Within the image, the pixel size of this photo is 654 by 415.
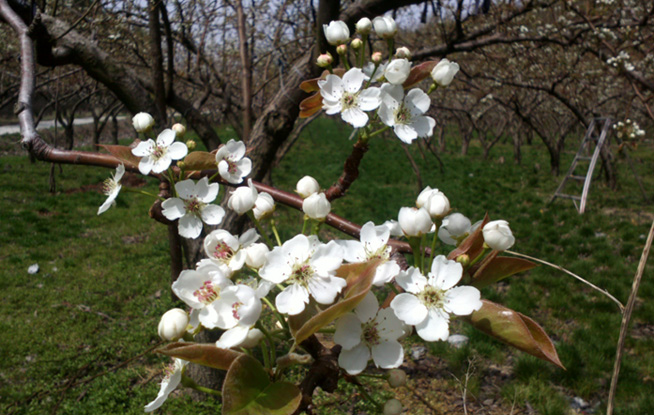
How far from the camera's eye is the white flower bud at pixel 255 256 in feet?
1.89

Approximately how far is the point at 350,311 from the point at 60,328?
3974 millimetres

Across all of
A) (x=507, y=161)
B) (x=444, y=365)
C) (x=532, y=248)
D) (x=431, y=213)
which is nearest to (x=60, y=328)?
(x=444, y=365)

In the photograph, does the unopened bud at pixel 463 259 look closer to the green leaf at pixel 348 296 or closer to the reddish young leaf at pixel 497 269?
the reddish young leaf at pixel 497 269

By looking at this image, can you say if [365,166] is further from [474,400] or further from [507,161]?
[474,400]

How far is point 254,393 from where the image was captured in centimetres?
51

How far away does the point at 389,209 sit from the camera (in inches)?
267

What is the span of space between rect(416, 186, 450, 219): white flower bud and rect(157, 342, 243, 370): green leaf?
34cm

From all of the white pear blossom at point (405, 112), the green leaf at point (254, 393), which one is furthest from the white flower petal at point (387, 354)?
the white pear blossom at point (405, 112)

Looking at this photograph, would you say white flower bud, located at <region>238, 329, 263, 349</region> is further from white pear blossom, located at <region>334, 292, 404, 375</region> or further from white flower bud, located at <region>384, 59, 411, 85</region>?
white flower bud, located at <region>384, 59, 411, 85</region>

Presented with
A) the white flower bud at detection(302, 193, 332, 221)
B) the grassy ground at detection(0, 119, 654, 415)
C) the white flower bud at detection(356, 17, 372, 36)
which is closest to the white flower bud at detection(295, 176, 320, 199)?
the white flower bud at detection(302, 193, 332, 221)

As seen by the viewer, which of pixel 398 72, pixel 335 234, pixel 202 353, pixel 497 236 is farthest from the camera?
pixel 335 234

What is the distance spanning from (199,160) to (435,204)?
0.40 meters

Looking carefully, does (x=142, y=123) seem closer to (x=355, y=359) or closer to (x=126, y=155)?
(x=126, y=155)

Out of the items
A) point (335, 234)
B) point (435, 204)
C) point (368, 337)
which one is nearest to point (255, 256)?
point (368, 337)
